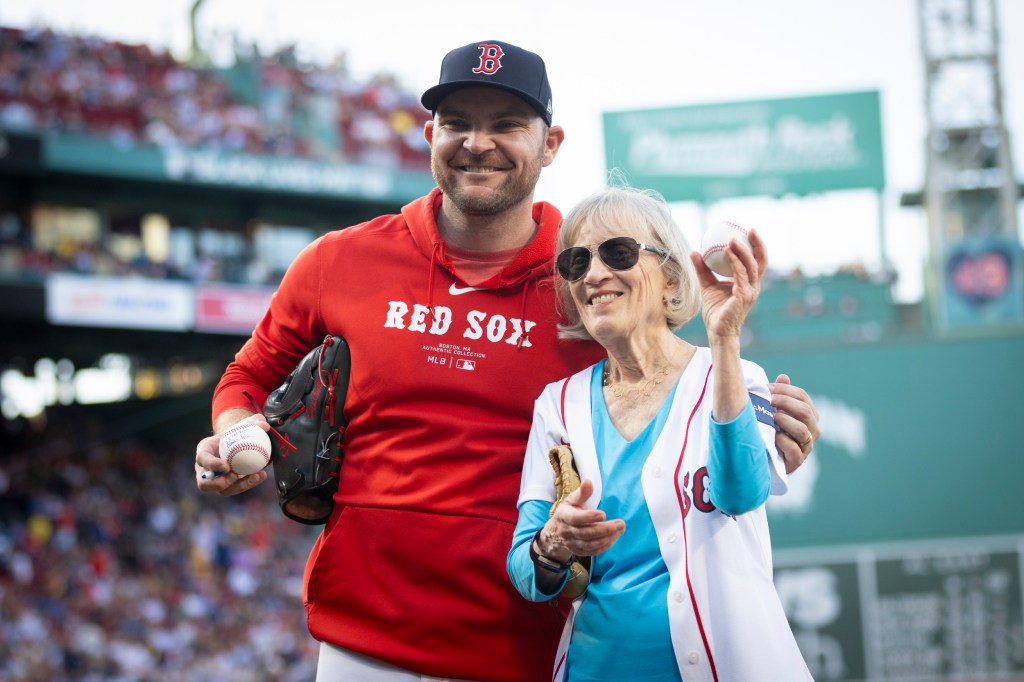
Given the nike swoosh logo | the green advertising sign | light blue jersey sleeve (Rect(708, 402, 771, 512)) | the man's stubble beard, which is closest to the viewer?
light blue jersey sleeve (Rect(708, 402, 771, 512))

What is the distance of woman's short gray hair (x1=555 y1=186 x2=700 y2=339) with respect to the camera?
2.39 meters

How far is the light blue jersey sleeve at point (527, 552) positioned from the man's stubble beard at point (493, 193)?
763 millimetres

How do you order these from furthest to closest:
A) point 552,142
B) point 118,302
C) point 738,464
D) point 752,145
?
point 752,145, point 118,302, point 552,142, point 738,464

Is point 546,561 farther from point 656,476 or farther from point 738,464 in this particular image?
point 738,464

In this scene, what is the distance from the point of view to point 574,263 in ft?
7.86

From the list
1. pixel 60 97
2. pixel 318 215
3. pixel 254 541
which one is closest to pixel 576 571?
pixel 254 541

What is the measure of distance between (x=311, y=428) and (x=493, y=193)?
72cm

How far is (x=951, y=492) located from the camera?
11.1m

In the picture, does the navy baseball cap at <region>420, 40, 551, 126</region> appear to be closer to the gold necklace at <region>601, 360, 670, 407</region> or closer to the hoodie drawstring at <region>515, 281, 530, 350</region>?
the hoodie drawstring at <region>515, 281, 530, 350</region>

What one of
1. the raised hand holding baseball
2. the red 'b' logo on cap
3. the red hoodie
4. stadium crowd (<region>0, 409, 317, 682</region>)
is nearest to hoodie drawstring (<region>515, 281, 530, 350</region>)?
the red hoodie

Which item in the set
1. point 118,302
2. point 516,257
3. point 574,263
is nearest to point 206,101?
point 118,302

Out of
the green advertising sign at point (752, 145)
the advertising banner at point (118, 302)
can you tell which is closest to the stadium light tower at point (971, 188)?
the green advertising sign at point (752, 145)

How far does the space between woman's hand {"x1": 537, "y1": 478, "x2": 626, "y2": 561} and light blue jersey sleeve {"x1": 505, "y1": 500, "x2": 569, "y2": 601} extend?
0.11m

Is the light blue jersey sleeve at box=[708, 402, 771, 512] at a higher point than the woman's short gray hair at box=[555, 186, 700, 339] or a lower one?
lower
